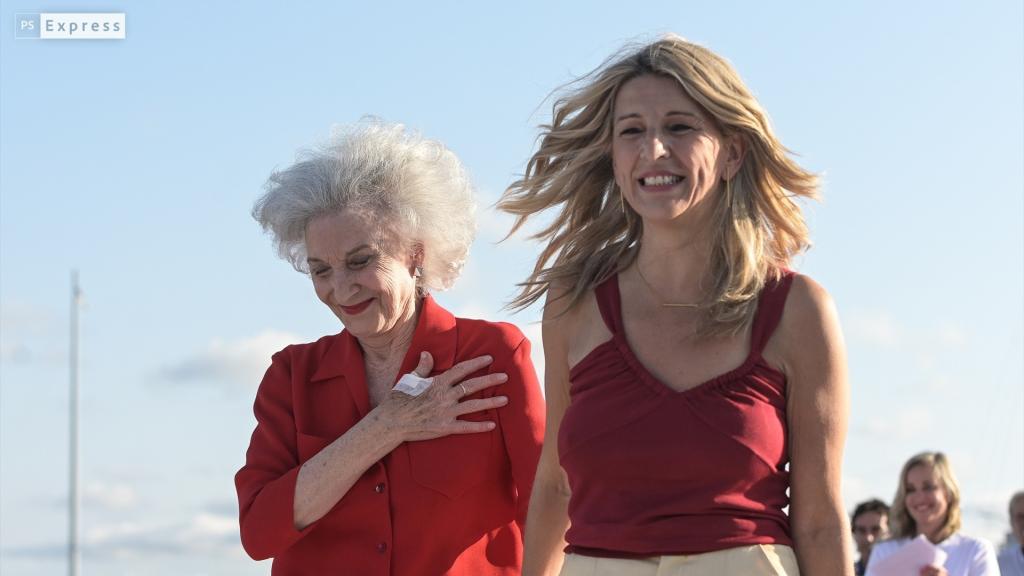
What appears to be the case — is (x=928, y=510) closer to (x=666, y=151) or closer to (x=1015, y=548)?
(x=1015, y=548)

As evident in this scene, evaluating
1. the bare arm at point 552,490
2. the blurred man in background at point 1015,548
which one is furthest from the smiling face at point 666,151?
the blurred man in background at point 1015,548

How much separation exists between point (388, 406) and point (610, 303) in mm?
1061

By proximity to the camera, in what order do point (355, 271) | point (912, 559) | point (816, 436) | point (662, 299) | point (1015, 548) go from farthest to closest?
point (1015, 548)
point (912, 559)
point (355, 271)
point (662, 299)
point (816, 436)

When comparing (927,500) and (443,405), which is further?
(927,500)

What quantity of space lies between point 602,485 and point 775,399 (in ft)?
1.54

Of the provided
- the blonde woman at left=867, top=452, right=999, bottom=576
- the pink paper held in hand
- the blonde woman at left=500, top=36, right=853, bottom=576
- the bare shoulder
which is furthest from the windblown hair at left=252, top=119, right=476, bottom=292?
the blonde woman at left=867, top=452, right=999, bottom=576

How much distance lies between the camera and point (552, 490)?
14.2 feet

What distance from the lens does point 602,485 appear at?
153 inches

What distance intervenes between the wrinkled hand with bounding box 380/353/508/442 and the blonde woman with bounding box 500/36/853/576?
2.05 ft

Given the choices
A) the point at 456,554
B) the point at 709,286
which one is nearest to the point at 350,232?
the point at 456,554

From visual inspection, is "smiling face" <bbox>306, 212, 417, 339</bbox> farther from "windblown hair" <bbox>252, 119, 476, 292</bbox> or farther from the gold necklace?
the gold necklace

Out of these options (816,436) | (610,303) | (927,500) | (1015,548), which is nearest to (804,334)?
(816,436)

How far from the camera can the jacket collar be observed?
509 cm

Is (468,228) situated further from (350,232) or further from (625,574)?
(625,574)
